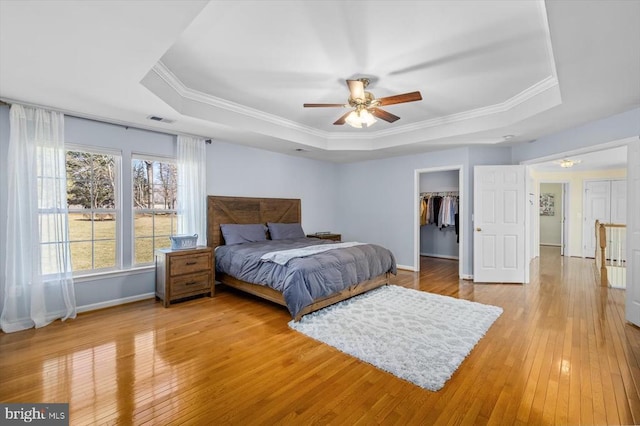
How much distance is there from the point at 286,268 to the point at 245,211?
2.19 m

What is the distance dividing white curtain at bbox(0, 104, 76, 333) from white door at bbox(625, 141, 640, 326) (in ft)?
20.6

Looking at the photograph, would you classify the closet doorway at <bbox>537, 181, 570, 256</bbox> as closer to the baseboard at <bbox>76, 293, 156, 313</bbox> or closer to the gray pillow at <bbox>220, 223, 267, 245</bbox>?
the gray pillow at <bbox>220, 223, 267, 245</bbox>

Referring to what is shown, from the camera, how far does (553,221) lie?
931 cm

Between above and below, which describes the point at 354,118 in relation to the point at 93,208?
above

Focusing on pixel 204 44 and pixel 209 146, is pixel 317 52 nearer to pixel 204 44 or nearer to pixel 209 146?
pixel 204 44

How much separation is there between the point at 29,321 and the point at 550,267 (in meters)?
8.68

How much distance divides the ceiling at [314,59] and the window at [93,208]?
61 cm

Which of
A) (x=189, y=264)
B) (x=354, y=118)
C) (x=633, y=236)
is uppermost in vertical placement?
(x=354, y=118)

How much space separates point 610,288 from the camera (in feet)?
14.9

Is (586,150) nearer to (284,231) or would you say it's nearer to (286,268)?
(286,268)

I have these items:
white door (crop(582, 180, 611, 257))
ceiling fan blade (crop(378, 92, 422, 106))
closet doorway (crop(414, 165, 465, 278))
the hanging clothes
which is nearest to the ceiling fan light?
ceiling fan blade (crop(378, 92, 422, 106))

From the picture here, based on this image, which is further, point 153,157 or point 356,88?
point 153,157

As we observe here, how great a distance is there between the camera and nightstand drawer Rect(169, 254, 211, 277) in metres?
3.87

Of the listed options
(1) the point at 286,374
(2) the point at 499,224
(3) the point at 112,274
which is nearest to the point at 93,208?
(3) the point at 112,274
